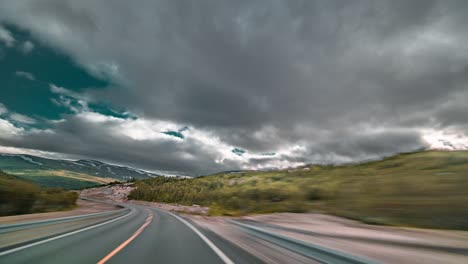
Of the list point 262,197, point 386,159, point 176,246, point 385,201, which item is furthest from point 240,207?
point 176,246

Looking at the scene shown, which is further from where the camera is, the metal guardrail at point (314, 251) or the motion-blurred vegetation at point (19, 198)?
the motion-blurred vegetation at point (19, 198)

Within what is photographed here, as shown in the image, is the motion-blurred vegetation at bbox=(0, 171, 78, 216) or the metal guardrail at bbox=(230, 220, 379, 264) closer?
the metal guardrail at bbox=(230, 220, 379, 264)

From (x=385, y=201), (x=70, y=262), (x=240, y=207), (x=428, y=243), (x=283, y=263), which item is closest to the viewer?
(x=70, y=262)

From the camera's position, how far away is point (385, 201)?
80.5 ft

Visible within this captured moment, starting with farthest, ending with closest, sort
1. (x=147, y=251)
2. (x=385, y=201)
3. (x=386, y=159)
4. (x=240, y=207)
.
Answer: (x=240, y=207) → (x=386, y=159) → (x=385, y=201) → (x=147, y=251)

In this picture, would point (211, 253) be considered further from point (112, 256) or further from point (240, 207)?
point (240, 207)

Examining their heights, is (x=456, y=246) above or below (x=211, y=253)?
above

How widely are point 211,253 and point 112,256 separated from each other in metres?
2.72

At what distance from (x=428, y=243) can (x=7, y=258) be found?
12.1 m

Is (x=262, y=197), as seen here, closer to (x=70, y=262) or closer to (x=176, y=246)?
(x=176, y=246)

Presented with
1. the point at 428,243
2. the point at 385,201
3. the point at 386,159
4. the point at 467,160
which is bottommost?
the point at 428,243

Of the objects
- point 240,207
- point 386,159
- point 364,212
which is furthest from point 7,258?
point 386,159

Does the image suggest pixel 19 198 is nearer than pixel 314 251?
No

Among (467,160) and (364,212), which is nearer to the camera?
(364,212)
